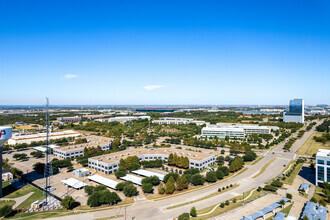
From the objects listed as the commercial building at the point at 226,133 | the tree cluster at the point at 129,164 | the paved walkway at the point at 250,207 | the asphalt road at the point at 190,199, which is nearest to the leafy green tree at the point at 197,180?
the asphalt road at the point at 190,199

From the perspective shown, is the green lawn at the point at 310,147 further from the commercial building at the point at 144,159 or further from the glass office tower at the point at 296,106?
the glass office tower at the point at 296,106

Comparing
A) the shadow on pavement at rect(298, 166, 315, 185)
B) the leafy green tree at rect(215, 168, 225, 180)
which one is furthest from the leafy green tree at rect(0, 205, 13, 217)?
the shadow on pavement at rect(298, 166, 315, 185)

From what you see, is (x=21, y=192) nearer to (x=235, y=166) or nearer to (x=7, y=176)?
(x=7, y=176)

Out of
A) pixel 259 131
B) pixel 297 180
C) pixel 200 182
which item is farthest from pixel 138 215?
pixel 259 131

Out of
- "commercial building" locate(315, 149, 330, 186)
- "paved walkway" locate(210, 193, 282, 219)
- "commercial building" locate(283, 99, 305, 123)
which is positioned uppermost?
"commercial building" locate(283, 99, 305, 123)

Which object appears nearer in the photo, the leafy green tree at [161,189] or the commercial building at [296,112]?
the leafy green tree at [161,189]

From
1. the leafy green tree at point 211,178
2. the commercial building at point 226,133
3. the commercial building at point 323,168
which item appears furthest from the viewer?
the commercial building at point 226,133

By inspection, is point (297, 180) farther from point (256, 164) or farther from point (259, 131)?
point (259, 131)

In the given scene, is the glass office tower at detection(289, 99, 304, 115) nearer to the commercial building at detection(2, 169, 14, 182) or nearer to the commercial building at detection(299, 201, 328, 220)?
the commercial building at detection(299, 201, 328, 220)
